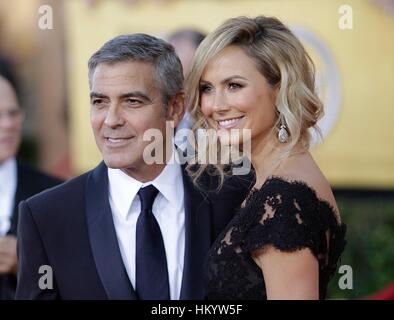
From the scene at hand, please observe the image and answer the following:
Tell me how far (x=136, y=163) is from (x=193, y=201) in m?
0.22

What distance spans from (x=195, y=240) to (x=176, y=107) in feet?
1.41

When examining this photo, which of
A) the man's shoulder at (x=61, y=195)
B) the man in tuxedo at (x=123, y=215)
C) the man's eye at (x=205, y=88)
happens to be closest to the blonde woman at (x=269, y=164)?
the man's eye at (x=205, y=88)

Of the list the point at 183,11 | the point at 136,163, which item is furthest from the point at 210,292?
the point at 183,11

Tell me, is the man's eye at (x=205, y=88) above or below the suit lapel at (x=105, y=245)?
above

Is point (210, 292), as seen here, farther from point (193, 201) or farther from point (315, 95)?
point (315, 95)

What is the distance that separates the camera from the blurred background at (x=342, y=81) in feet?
16.7

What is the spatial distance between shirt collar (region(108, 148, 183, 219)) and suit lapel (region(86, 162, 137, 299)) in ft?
0.12

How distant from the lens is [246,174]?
2756 mm

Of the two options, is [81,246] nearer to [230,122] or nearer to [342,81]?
[230,122]

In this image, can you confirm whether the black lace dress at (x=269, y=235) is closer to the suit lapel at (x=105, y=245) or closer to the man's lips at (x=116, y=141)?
the suit lapel at (x=105, y=245)

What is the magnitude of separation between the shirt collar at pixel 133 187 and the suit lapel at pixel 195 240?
0.03 m

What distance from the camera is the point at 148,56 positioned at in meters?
2.55

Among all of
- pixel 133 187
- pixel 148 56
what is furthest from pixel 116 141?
pixel 148 56

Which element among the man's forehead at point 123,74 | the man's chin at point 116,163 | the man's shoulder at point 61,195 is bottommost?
the man's shoulder at point 61,195
